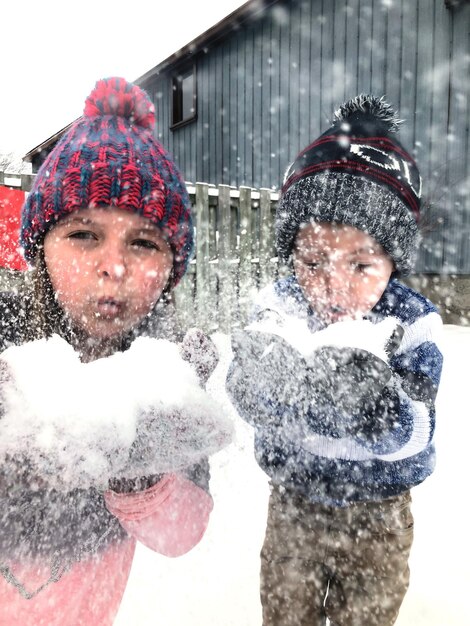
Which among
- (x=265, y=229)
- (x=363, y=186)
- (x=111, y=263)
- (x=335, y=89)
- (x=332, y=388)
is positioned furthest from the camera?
(x=335, y=89)

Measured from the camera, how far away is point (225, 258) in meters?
5.88

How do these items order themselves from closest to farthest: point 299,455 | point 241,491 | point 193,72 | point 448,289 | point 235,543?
point 299,455, point 235,543, point 241,491, point 448,289, point 193,72

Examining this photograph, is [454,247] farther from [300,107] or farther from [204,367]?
[204,367]

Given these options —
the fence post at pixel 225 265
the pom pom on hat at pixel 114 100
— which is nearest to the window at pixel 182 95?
the fence post at pixel 225 265

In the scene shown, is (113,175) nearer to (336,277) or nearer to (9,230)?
(336,277)

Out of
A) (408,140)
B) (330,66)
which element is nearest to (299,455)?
(408,140)

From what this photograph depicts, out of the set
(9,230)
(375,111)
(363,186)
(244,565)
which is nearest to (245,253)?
(9,230)

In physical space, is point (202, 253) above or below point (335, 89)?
below

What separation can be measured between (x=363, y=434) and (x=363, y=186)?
71cm

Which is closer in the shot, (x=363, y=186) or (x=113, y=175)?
(x=113, y=175)

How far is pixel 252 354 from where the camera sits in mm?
1328

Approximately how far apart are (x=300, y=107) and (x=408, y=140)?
2.37m

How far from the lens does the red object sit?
11.3 ft

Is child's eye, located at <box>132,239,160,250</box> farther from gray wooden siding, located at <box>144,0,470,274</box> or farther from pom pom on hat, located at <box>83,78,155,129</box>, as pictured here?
gray wooden siding, located at <box>144,0,470,274</box>
